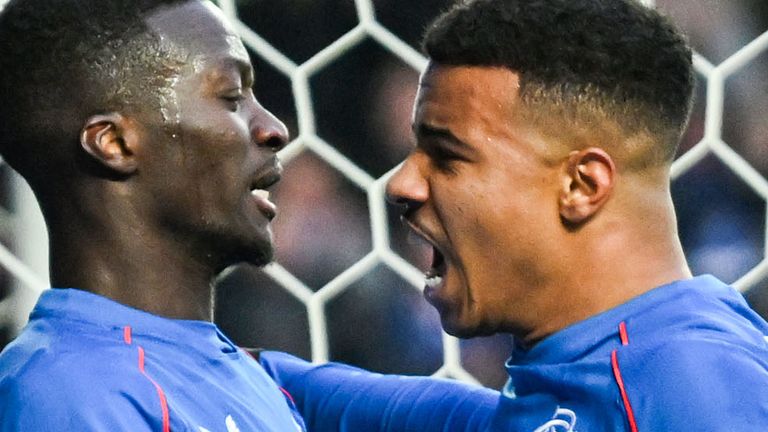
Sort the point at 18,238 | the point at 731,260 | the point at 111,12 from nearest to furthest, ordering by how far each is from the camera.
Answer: the point at 111,12, the point at 18,238, the point at 731,260

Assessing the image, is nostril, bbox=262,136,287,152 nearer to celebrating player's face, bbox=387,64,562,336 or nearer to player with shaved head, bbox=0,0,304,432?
player with shaved head, bbox=0,0,304,432

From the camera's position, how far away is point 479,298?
148cm

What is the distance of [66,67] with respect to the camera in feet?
4.95

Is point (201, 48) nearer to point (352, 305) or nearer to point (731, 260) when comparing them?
point (352, 305)

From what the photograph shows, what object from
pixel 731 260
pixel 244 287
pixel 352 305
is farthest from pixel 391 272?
pixel 731 260

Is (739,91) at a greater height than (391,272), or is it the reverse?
(739,91)

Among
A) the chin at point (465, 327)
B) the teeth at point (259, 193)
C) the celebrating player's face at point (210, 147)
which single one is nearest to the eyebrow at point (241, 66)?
the celebrating player's face at point (210, 147)

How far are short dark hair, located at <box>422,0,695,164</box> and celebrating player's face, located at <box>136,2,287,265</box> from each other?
0.85 feet

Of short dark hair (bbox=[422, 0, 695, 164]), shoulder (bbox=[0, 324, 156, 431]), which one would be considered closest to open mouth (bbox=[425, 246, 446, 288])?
short dark hair (bbox=[422, 0, 695, 164])

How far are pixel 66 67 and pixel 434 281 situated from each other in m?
0.42

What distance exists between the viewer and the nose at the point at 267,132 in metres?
1.58

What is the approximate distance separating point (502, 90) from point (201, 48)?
13.0 inches

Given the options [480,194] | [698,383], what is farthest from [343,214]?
[698,383]

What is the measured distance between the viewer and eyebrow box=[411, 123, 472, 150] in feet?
4.75
